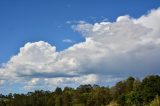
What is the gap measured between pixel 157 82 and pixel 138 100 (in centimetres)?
1204

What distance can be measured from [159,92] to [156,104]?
77.5m

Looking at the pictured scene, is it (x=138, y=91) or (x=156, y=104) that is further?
(x=138, y=91)

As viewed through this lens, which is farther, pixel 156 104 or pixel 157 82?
pixel 157 82

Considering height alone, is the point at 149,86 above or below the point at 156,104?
above

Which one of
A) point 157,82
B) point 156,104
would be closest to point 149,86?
point 157,82

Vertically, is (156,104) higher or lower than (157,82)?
lower

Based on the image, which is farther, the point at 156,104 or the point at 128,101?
the point at 128,101

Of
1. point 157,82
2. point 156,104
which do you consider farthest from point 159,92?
point 156,104

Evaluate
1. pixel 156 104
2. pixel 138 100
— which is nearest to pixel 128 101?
pixel 138 100

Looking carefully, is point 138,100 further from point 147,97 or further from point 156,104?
point 156,104

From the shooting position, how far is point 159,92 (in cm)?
19562

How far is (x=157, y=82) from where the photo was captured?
19712cm

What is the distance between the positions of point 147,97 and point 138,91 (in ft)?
25.4

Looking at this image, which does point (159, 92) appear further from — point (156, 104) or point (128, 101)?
point (156, 104)
